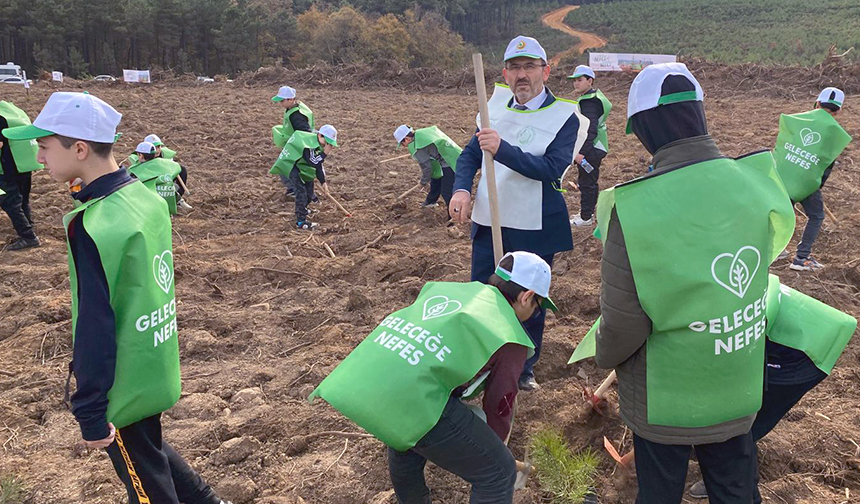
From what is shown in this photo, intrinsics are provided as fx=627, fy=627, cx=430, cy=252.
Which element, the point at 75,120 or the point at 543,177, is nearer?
the point at 75,120

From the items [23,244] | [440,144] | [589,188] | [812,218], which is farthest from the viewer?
[440,144]

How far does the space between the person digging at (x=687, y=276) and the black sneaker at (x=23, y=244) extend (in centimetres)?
637

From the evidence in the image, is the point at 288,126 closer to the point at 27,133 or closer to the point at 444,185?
the point at 444,185

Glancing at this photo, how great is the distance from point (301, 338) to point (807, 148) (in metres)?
4.22

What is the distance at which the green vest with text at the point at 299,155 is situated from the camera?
A: 23.4 ft

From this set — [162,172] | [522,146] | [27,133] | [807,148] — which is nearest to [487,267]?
[522,146]

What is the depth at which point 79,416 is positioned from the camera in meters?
2.00

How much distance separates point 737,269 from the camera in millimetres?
1764

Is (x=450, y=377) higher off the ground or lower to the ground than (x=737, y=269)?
lower

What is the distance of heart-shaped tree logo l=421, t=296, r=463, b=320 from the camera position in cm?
211

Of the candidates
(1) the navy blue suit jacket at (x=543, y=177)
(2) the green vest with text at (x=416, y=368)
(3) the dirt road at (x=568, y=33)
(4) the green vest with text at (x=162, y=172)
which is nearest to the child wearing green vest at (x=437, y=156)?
(4) the green vest with text at (x=162, y=172)

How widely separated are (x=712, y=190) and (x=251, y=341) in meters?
3.49

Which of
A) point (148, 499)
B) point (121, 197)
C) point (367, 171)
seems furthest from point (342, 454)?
point (367, 171)

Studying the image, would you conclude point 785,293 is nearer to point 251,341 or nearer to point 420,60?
point 251,341
